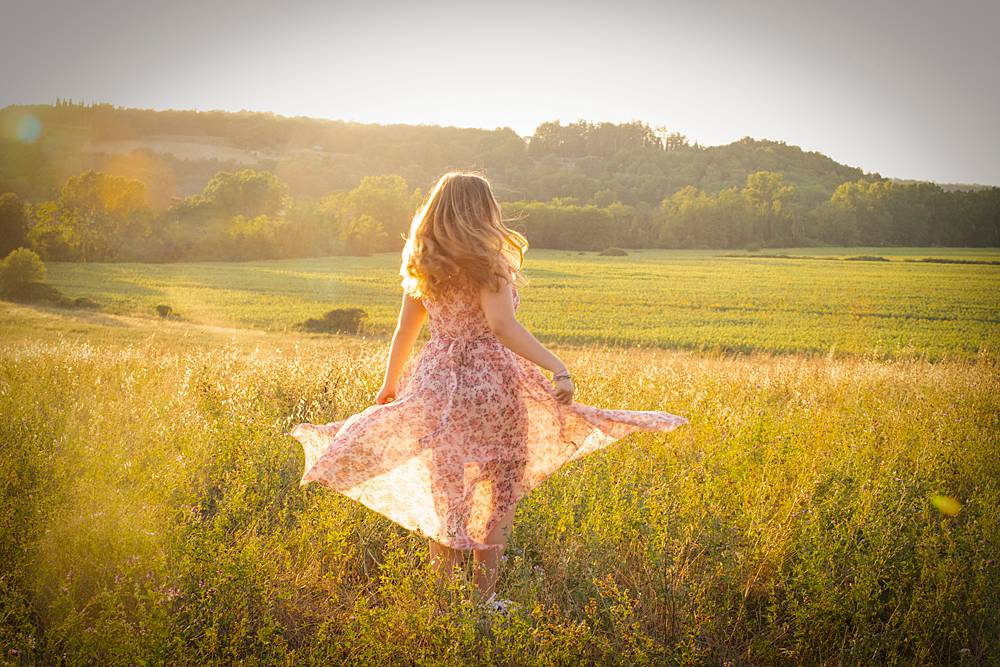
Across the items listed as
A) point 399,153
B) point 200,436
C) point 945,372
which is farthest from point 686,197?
point 200,436

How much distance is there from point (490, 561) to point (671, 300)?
3167 cm

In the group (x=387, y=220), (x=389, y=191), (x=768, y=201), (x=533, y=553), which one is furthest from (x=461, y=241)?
(x=768, y=201)

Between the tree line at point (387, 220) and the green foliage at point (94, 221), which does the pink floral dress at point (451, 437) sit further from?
the green foliage at point (94, 221)

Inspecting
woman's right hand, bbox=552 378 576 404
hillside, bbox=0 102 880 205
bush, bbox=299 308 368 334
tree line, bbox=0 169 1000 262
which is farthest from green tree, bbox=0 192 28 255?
woman's right hand, bbox=552 378 576 404

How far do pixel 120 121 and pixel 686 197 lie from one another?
3995 inches

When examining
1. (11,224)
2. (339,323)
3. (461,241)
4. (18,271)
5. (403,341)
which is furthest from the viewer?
(11,224)

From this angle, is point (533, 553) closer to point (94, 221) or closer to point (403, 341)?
point (403, 341)

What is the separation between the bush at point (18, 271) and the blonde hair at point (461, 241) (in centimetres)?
2815

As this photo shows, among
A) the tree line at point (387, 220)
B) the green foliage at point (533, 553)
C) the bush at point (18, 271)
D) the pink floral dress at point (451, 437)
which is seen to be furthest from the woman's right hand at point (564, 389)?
the tree line at point (387, 220)

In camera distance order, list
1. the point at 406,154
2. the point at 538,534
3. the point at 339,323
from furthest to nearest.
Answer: the point at 406,154 < the point at 339,323 < the point at 538,534

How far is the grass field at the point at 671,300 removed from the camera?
2244cm

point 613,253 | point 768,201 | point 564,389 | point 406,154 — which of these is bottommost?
point 564,389

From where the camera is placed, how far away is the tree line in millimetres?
51000

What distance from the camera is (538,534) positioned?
412 cm
